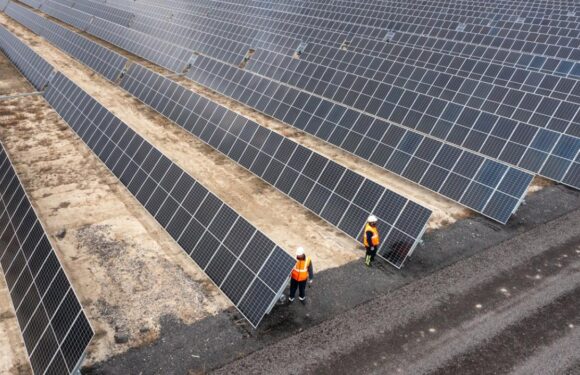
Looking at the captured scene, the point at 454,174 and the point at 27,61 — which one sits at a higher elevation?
the point at 454,174

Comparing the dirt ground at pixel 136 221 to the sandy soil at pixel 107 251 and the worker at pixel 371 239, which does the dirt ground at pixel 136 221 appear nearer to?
the sandy soil at pixel 107 251

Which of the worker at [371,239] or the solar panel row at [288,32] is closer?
the worker at [371,239]

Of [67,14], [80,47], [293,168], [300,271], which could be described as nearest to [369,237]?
[300,271]

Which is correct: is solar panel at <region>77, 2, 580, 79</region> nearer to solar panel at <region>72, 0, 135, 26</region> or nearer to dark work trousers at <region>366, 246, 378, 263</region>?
solar panel at <region>72, 0, 135, 26</region>

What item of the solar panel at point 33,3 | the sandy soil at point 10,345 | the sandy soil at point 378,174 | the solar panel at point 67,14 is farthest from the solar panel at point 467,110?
the solar panel at point 33,3

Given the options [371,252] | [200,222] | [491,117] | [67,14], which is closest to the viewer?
[371,252]

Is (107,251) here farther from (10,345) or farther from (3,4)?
A: (3,4)
